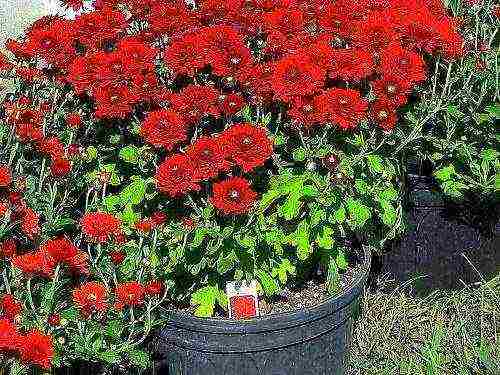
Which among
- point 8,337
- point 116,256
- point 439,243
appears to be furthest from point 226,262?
point 439,243

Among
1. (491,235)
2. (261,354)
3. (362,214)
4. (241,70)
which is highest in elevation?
(241,70)

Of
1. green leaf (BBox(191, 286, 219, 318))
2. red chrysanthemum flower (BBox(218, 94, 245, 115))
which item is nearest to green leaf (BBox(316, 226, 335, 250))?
green leaf (BBox(191, 286, 219, 318))

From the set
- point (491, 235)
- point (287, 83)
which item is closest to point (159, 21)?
point (287, 83)

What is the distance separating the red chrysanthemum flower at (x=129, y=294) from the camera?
246 centimetres

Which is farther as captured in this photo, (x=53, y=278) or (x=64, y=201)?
(x=64, y=201)

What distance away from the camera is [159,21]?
2729 mm

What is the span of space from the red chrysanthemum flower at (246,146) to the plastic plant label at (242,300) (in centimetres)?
52

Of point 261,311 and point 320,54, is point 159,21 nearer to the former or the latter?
point 320,54

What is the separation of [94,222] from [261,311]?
2.36ft

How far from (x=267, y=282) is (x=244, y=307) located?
4.9 inches

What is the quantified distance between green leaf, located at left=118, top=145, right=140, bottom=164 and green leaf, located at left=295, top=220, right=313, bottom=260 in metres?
0.60

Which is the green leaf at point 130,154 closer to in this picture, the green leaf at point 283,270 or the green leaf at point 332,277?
the green leaf at point 283,270

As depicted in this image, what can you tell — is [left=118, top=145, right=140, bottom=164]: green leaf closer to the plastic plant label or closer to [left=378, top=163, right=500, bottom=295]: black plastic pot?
the plastic plant label

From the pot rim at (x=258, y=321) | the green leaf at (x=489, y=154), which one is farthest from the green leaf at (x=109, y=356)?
the green leaf at (x=489, y=154)
